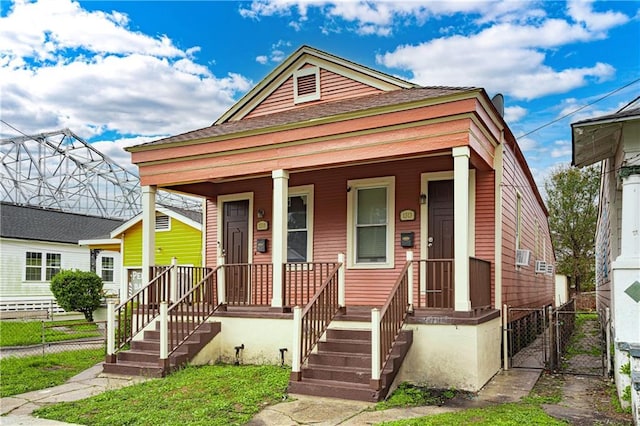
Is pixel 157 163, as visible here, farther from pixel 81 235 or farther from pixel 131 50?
pixel 81 235

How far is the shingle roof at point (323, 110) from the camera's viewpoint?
27.9 feet

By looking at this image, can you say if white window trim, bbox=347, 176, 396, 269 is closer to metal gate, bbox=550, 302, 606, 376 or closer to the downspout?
the downspout

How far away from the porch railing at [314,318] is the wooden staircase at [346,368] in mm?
184

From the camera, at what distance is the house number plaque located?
9.45 metres

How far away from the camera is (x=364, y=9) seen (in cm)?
1219

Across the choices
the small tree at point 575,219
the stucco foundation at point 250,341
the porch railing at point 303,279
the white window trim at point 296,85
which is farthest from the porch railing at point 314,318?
the small tree at point 575,219

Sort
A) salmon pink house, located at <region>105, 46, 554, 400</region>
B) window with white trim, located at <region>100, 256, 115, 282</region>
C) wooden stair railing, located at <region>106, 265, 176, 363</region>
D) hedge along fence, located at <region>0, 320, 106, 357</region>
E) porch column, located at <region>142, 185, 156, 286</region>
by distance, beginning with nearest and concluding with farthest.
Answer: salmon pink house, located at <region>105, 46, 554, 400</region>
wooden stair railing, located at <region>106, 265, 176, 363</region>
porch column, located at <region>142, 185, 156, 286</region>
hedge along fence, located at <region>0, 320, 106, 357</region>
window with white trim, located at <region>100, 256, 115, 282</region>

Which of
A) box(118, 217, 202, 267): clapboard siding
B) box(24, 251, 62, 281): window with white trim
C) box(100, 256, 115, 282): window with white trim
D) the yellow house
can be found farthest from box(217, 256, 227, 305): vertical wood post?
box(100, 256, 115, 282): window with white trim

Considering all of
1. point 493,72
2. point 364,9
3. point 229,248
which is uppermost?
point 364,9

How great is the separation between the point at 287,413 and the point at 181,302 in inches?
129

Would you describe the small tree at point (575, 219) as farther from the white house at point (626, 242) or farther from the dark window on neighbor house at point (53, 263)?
the dark window on neighbor house at point (53, 263)

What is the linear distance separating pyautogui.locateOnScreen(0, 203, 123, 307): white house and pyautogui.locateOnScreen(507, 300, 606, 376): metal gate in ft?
67.0

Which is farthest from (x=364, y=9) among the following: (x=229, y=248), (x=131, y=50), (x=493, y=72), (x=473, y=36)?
(x=131, y=50)

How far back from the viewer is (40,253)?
80.8ft
